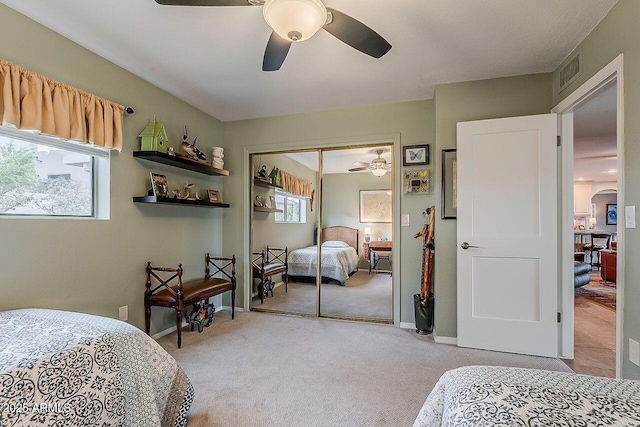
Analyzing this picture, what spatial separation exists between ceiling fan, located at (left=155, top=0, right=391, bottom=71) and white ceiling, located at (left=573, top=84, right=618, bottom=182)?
1755 millimetres

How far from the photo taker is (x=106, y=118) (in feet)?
7.80

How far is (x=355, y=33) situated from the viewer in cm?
166

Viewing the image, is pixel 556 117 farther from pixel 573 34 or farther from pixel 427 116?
pixel 427 116

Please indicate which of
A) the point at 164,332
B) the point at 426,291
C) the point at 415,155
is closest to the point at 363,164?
the point at 415,155

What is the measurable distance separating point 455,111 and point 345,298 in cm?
250

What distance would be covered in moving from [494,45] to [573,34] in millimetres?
495

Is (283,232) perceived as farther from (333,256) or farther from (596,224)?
(596,224)

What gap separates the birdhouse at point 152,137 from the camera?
2684 mm

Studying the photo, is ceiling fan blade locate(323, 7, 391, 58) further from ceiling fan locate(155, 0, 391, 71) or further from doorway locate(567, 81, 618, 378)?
doorway locate(567, 81, 618, 378)

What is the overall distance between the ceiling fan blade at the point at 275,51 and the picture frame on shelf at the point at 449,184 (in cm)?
183

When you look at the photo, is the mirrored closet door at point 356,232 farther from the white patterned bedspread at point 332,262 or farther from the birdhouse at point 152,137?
the birdhouse at point 152,137

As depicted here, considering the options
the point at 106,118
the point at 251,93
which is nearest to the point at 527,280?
the point at 251,93

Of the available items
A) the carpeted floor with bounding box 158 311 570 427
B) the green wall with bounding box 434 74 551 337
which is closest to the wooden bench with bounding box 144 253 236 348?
the carpeted floor with bounding box 158 311 570 427

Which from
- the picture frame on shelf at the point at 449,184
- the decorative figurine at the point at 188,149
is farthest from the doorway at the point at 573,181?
the decorative figurine at the point at 188,149
